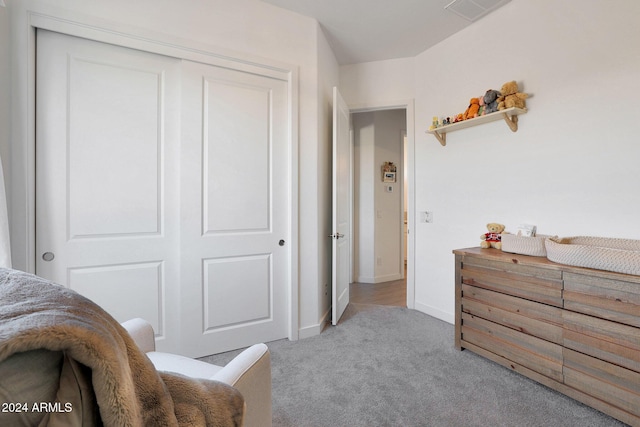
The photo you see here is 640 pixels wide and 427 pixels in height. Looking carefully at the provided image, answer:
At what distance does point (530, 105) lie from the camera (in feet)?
6.90

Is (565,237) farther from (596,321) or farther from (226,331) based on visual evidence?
(226,331)

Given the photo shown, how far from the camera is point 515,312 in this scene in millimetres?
1791

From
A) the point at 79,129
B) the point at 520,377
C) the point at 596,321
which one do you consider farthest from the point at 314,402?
the point at 79,129

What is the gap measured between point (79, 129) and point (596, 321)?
3.11 metres

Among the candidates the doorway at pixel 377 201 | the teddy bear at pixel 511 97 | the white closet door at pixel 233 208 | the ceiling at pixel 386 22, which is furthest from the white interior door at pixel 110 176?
the doorway at pixel 377 201

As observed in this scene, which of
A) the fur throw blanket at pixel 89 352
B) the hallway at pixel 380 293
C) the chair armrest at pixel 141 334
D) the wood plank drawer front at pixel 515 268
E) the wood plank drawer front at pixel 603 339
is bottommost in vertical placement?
the hallway at pixel 380 293

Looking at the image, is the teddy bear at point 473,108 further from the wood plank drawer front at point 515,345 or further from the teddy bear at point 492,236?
the wood plank drawer front at point 515,345

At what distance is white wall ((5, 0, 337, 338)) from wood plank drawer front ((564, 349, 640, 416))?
168cm

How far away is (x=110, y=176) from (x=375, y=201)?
125 inches

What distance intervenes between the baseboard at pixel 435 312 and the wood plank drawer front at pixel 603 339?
1146mm

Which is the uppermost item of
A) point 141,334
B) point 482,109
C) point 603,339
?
point 482,109

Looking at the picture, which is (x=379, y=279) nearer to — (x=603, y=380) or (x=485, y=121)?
(x=485, y=121)

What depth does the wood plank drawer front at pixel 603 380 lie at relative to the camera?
1.34 meters

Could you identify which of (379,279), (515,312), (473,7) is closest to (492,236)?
(515,312)
